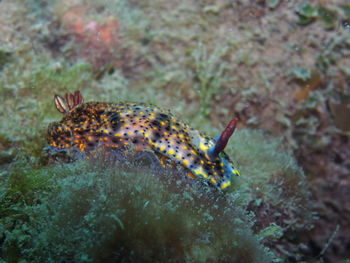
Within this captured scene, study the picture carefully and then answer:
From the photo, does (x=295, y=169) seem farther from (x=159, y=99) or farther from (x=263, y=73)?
(x=159, y=99)

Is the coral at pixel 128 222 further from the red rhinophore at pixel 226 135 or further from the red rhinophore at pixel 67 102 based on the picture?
the red rhinophore at pixel 67 102

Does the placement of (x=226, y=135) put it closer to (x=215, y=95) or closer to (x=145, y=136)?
(x=145, y=136)

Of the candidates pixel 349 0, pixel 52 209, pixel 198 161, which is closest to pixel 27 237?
pixel 52 209

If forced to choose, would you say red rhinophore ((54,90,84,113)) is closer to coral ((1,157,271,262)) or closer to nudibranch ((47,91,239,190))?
nudibranch ((47,91,239,190))

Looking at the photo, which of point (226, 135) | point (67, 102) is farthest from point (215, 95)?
point (67, 102)

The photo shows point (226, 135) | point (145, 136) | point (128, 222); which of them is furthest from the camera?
point (145, 136)

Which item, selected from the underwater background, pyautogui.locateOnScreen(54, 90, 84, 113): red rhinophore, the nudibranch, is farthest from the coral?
pyautogui.locateOnScreen(54, 90, 84, 113): red rhinophore

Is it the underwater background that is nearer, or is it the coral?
the coral
